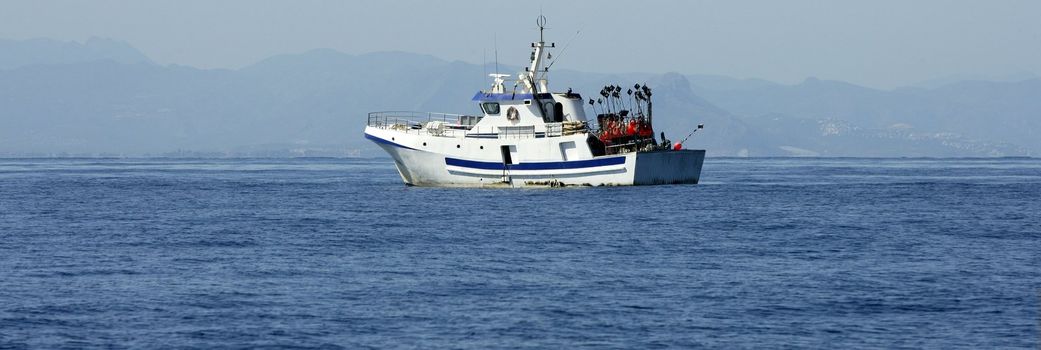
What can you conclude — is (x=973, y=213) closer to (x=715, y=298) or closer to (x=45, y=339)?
(x=715, y=298)

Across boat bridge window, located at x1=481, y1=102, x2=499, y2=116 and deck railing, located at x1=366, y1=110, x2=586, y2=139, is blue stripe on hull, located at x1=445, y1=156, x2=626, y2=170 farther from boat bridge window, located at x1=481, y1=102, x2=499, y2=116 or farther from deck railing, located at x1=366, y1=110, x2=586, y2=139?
boat bridge window, located at x1=481, y1=102, x2=499, y2=116

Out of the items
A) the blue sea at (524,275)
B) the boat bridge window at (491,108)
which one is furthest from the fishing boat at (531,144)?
the blue sea at (524,275)

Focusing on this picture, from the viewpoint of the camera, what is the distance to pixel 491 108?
82.4 m

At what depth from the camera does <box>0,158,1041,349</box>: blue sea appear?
31953 mm

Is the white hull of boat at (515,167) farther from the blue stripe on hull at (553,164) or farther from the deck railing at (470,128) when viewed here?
the deck railing at (470,128)

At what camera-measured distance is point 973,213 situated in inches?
2692

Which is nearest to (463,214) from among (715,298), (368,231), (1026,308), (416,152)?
(368,231)

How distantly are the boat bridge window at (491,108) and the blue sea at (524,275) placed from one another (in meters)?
8.94

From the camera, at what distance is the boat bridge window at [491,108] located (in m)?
82.1

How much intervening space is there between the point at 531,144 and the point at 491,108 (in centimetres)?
403

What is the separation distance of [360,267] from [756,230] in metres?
19.8

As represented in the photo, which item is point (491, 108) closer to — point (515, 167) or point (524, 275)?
point (515, 167)

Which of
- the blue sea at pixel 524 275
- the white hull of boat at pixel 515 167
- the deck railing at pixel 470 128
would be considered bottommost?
the blue sea at pixel 524 275

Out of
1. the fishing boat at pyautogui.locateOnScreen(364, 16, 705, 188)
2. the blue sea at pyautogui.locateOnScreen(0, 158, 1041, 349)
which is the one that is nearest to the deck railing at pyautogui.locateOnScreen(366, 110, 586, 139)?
the fishing boat at pyautogui.locateOnScreen(364, 16, 705, 188)
